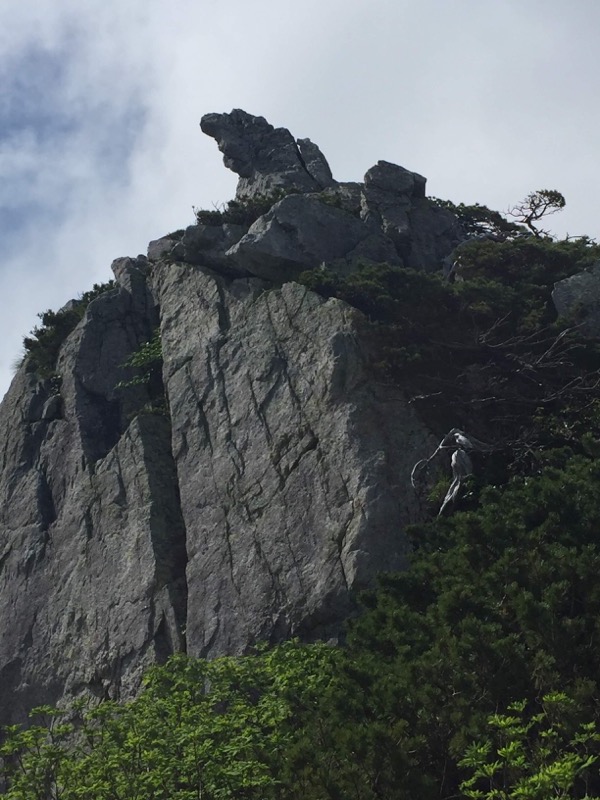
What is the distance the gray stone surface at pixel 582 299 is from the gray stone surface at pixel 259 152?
1169 centimetres

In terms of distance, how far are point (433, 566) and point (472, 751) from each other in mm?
5939

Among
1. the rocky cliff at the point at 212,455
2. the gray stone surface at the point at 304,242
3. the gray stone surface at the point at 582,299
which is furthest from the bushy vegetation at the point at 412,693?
the gray stone surface at the point at 304,242

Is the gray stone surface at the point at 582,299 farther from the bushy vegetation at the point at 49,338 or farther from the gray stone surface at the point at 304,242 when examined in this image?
the bushy vegetation at the point at 49,338

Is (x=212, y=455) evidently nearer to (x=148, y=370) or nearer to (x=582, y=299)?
(x=148, y=370)

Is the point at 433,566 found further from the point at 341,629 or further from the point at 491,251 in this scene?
the point at 491,251

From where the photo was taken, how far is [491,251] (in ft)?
111

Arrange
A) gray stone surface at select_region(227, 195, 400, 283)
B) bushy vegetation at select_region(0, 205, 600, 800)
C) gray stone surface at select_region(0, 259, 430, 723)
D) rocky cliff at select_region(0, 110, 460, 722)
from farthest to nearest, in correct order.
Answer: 1. gray stone surface at select_region(227, 195, 400, 283)
2. rocky cliff at select_region(0, 110, 460, 722)
3. gray stone surface at select_region(0, 259, 430, 723)
4. bushy vegetation at select_region(0, 205, 600, 800)

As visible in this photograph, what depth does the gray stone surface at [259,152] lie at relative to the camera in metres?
40.2

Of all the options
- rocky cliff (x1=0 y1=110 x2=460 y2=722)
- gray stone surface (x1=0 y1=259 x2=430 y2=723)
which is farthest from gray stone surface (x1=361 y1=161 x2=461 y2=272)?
gray stone surface (x1=0 y1=259 x2=430 y2=723)

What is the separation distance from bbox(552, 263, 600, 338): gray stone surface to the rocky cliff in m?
5.20

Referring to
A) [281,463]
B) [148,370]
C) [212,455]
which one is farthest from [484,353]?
[148,370]

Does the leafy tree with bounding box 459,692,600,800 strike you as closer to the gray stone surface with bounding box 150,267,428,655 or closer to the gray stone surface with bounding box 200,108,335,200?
the gray stone surface with bounding box 150,267,428,655

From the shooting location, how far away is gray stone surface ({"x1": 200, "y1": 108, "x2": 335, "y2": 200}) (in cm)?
4022

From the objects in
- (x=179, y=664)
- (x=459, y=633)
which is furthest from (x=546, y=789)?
(x=179, y=664)
